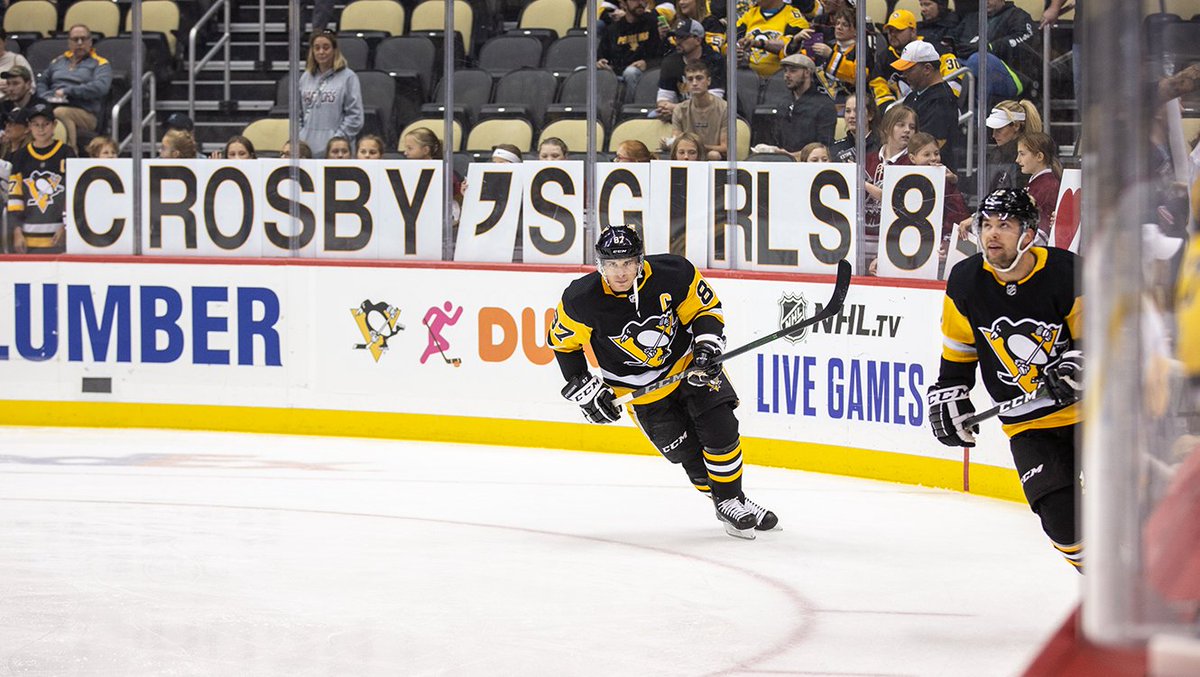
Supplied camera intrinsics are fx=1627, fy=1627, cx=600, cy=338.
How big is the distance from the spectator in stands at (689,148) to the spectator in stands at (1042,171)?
5.50 ft

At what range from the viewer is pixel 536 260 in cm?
742

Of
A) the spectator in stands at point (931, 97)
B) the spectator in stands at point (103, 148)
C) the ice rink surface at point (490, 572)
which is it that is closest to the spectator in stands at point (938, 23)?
the spectator in stands at point (931, 97)

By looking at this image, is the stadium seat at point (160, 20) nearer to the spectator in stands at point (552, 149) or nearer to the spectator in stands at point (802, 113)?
the spectator in stands at point (552, 149)

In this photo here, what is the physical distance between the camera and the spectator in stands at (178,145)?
7945 millimetres

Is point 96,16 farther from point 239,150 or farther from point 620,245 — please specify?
point 620,245

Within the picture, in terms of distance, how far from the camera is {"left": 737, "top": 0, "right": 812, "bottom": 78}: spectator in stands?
6.78 m

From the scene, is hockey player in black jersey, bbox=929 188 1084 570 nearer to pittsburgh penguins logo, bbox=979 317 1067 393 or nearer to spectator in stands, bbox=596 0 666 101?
pittsburgh penguins logo, bbox=979 317 1067 393

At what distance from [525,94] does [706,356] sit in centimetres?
278

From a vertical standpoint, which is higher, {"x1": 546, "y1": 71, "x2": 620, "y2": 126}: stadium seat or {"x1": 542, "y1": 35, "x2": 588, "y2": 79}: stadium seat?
{"x1": 542, "y1": 35, "x2": 588, "y2": 79}: stadium seat

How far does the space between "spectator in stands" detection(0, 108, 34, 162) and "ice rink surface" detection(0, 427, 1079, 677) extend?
188cm

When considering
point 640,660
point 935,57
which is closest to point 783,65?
point 935,57

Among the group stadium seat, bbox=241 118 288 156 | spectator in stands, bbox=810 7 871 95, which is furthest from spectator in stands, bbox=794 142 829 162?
stadium seat, bbox=241 118 288 156

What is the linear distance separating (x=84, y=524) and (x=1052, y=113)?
139 inches

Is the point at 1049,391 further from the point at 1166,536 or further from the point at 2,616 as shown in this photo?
the point at 2,616
